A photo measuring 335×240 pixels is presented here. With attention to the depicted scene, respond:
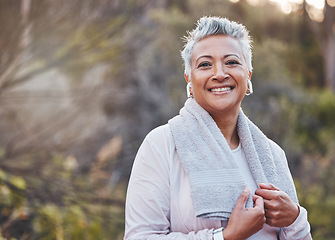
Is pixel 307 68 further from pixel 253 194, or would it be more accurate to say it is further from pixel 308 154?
pixel 253 194

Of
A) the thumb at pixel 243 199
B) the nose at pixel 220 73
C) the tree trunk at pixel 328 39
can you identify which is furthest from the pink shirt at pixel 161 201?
the tree trunk at pixel 328 39

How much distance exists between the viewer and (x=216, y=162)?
5.35 feet

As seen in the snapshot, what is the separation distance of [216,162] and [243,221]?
9.7 inches

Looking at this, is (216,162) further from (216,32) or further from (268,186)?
(216,32)

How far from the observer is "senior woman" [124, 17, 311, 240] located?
155 cm

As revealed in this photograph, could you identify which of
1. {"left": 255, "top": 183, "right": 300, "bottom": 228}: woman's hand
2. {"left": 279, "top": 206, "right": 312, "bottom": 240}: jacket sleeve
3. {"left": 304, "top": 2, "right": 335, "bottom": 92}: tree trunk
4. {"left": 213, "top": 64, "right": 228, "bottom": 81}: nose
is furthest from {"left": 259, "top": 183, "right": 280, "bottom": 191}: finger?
{"left": 304, "top": 2, "right": 335, "bottom": 92}: tree trunk

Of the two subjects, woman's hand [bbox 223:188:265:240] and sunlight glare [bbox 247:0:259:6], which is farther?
sunlight glare [bbox 247:0:259:6]

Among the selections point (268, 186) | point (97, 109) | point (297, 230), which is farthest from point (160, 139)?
point (97, 109)

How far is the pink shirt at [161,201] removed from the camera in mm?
1544

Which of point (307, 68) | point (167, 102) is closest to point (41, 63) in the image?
point (167, 102)

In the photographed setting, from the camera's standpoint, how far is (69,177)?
4.67 meters

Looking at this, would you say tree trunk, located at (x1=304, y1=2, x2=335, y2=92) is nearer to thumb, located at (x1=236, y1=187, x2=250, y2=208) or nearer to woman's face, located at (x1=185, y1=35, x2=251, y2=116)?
woman's face, located at (x1=185, y1=35, x2=251, y2=116)

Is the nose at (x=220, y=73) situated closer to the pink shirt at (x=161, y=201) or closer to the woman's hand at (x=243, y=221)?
the pink shirt at (x=161, y=201)

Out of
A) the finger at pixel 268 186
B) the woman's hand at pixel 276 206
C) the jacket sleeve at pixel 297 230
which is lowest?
the jacket sleeve at pixel 297 230
